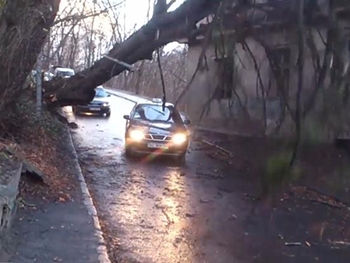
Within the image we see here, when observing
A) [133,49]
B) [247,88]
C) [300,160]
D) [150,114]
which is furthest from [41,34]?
[300,160]

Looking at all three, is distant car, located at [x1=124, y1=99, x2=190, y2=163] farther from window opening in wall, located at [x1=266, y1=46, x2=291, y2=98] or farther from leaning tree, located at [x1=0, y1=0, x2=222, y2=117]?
window opening in wall, located at [x1=266, y1=46, x2=291, y2=98]

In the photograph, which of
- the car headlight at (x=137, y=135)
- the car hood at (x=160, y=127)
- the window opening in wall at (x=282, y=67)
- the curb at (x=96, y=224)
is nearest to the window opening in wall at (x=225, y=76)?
the window opening in wall at (x=282, y=67)

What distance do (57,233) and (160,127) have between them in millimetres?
10923

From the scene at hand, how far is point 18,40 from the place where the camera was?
1240cm

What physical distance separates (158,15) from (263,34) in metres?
4.13

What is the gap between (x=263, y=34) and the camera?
712cm

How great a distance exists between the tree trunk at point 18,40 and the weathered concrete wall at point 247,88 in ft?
21.6

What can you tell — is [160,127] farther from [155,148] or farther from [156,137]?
[155,148]

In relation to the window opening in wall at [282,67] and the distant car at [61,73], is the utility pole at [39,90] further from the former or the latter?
the window opening in wall at [282,67]

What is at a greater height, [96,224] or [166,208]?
[96,224]

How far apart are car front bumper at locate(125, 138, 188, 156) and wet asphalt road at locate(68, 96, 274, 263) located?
1.15 feet

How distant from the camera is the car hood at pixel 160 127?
760 inches

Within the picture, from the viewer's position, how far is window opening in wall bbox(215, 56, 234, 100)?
5.82 m

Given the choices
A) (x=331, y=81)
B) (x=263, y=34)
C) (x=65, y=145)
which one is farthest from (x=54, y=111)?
(x=331, y=81)
